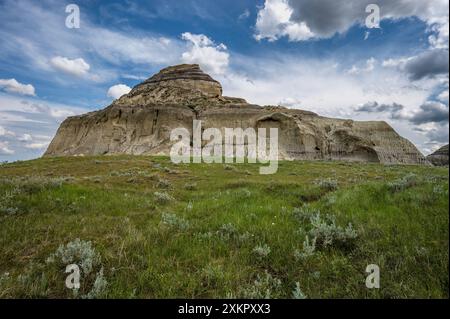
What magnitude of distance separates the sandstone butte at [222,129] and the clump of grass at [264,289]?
174 ft

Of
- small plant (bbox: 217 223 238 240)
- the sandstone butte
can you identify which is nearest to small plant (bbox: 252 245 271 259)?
small plant (bbox: 217 223 238 240)

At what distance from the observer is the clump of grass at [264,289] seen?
10.4ft

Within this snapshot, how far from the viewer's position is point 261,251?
4.27 m

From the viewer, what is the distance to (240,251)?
14.6 ft

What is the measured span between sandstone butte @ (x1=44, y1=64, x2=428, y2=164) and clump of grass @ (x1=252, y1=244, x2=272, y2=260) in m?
52.1

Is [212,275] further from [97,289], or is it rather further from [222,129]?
[222,129]

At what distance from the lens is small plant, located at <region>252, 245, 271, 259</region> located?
4246 millimetres

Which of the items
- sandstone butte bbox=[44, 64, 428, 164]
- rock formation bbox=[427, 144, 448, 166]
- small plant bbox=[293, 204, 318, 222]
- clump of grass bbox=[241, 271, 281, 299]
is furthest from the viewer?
rock formation bbox=[427, 144, 448, 166]

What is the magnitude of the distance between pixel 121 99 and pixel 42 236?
9037 centimetres

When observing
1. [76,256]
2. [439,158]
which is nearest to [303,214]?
[76,256]

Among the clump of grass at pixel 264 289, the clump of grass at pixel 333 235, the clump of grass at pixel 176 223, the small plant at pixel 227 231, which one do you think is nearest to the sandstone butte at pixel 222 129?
the clump of grass at pixel 176 223

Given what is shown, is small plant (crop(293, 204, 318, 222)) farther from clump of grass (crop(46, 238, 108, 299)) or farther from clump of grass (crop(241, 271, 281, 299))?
clump of grass (crop(46, 238, 108, 299))

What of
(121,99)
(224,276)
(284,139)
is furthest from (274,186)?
(121,99)
